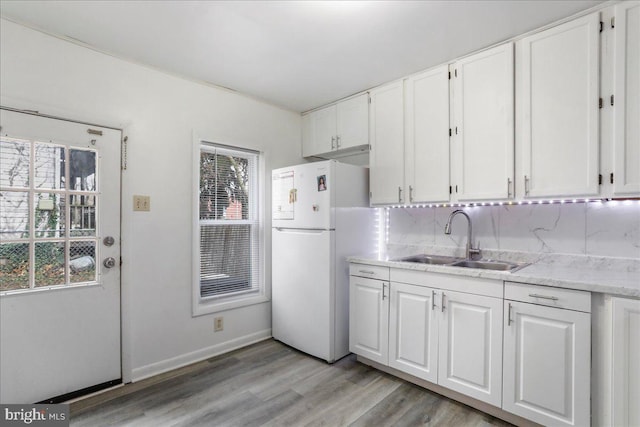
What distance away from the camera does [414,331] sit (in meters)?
2.26

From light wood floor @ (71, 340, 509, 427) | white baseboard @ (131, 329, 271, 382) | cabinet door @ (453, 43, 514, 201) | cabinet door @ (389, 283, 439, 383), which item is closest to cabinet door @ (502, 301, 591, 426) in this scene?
light wood floor @ (71, 340, 509, 427)

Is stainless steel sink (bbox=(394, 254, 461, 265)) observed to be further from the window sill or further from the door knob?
the door knob

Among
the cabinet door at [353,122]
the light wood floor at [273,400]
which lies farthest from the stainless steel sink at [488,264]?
the cabinet door at [353,122]

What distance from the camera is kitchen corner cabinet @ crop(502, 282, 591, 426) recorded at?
1.62 meters

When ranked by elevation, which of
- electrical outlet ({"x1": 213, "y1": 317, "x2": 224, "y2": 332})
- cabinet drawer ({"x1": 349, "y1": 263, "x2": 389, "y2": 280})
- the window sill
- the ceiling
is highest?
the ceiling

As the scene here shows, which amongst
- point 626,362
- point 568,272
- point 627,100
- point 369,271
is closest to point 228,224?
point 369,271

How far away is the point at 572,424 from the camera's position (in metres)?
1.64

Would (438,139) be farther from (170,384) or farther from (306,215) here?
(170,384)

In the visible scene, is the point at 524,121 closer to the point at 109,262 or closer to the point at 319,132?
the point at 319,132

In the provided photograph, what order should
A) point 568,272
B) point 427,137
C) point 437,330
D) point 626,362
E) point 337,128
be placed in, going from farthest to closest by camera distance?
point 337,128
point 427,137
point 437,330
point 568,272
point 626,362

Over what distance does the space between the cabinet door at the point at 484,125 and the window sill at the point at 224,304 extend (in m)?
2.10

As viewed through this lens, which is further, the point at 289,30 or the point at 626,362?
the point at 289,30

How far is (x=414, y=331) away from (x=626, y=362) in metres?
1.10

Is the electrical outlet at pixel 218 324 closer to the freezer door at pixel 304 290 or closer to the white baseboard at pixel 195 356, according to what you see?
the white baseboard at pixel 195 356
